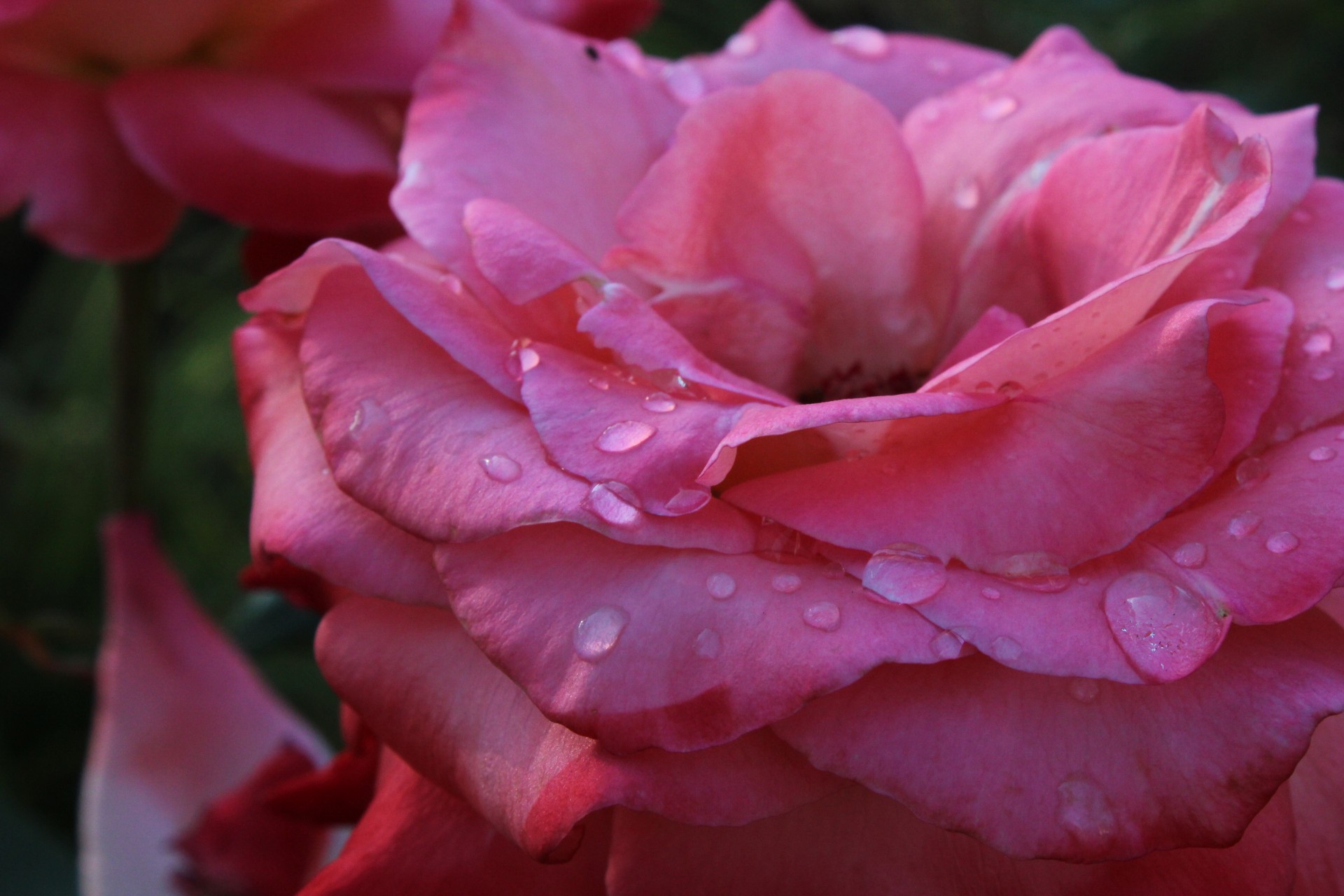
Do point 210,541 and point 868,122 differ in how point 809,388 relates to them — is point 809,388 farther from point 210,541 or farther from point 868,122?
point 210,541

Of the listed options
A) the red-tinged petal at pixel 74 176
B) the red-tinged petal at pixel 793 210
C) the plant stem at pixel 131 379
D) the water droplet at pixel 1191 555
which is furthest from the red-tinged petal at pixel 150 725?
the water droplet at pixel 1191 555

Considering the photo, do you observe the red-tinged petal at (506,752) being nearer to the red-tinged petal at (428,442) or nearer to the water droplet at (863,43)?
the red-tinged petal at (428,442)

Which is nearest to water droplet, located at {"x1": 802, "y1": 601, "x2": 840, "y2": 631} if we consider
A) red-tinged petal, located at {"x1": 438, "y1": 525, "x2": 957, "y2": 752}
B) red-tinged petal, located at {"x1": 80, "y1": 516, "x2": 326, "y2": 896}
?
red-tinged petal, located at {"x1": 438, "y1": 525, "x2": 957, "y2": 752}

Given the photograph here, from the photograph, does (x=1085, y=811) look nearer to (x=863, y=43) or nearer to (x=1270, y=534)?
(x=1270, y=534)

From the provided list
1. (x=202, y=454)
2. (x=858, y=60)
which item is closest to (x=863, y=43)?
(x=858, y=60)

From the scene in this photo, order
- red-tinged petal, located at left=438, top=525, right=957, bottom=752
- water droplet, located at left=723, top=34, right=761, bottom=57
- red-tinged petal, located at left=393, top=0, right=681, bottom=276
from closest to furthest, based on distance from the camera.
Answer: red-tinged petal, located at left=438, top=525, right=957, bottom=752 < red-tinged petal, located at left=393, top=0, right=681, bottom=276 < water droplet, located at left=723, top=34, right=761, bottom=57

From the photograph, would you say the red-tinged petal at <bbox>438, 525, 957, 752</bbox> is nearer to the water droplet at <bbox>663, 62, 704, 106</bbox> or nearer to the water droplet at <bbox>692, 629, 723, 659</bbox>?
the water droplet at <bbox>692, 629, 723, 659</bbox>

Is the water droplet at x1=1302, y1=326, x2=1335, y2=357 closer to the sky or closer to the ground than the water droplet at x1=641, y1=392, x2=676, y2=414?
closer to the sky
